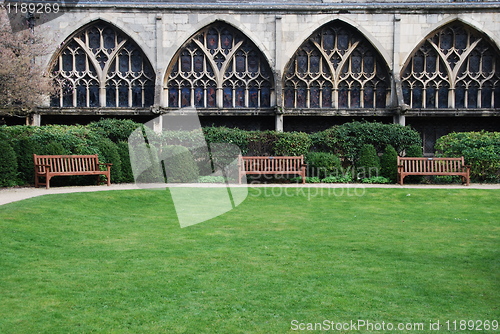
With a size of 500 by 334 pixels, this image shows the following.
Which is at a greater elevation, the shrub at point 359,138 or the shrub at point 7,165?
the shrub at point 359,138

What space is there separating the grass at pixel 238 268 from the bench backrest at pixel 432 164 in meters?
5.53

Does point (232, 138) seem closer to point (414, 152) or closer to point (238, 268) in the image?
point (414, 152)

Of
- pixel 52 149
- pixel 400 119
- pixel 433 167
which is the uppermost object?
pixel 400 119

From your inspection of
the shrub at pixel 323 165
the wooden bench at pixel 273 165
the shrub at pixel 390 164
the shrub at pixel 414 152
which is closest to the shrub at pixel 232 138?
the wooden bench at pixel 273 165

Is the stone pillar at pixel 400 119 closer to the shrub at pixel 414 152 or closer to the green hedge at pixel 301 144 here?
the green hedge at pixel 301 144

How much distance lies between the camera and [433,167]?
698 inches

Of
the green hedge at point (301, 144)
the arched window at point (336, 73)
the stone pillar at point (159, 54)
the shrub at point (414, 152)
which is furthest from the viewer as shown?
the arched window at point (336, 73)

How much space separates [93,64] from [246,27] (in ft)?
22.1

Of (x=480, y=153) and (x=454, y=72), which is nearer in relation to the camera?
(x=480, y=153)

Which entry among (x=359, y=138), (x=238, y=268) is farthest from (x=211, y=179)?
(x=238, y=268)

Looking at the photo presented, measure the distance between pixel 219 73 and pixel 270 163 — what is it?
23.6ft

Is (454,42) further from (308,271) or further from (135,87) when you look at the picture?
(308,271)

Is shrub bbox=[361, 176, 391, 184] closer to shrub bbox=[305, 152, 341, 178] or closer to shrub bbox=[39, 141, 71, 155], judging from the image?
shrub bbox=[305, 152, 341, 178]

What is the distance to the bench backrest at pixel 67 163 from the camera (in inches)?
593
